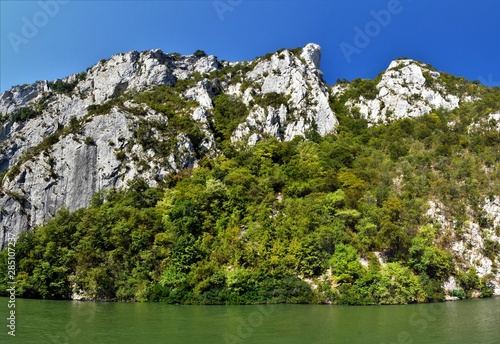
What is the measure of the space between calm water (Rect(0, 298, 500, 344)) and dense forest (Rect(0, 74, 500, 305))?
3.69 metres

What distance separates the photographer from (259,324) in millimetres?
21734

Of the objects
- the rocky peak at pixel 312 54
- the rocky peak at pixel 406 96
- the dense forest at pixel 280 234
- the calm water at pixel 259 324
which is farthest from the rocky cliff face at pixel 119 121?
the calm water at pixel 259 324

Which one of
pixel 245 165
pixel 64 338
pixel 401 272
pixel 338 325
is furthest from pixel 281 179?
pixel 64 338

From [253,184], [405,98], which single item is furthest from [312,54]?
[253,184]

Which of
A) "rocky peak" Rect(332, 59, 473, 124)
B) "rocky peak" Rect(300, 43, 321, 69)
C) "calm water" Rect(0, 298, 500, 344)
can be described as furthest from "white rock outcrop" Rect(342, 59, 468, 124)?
"calm water" Rect(0, 298, 500, 344)

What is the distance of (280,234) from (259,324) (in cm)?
1580

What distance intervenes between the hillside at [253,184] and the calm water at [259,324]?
5293 mm

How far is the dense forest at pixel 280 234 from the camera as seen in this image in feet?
111

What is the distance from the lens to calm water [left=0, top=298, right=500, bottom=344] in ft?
58.2

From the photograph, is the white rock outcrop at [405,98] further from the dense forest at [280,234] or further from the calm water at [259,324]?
the calm water at [259,324]

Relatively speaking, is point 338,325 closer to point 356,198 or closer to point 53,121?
point 356,198

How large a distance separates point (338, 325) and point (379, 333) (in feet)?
9.00

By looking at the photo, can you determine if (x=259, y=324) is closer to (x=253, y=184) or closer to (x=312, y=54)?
(x=253, y=184)

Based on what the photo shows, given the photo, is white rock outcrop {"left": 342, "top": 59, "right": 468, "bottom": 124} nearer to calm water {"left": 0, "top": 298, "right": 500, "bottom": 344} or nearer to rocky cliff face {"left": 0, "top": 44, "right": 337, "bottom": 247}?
rocky cliff face {"left": 0, "top": 44, "right": 337, "bottom": 247}
